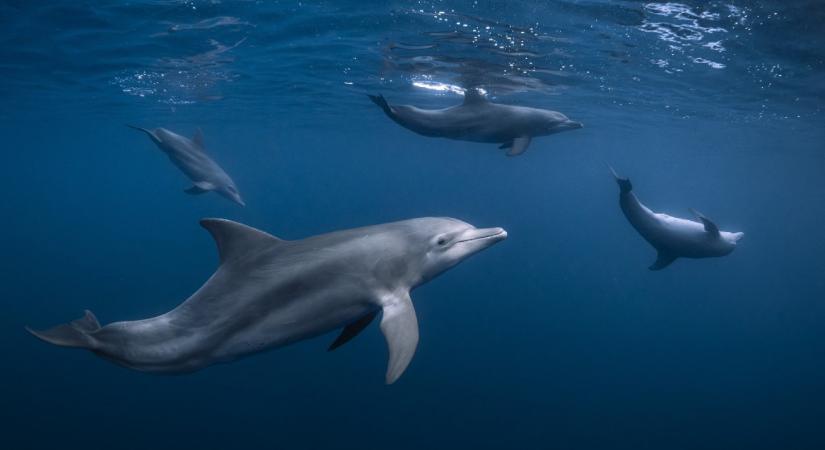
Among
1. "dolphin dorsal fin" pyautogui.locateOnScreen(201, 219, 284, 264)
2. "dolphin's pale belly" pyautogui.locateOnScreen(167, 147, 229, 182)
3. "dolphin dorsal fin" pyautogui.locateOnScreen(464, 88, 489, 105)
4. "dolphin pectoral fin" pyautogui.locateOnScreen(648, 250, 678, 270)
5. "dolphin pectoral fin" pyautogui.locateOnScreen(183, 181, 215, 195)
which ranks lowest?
"dolphin pectoral fin" pyautogui.locateOnScreen(648, 250, 678, 270)

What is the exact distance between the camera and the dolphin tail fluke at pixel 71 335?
13.0ft

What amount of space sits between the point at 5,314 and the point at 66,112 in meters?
19.3

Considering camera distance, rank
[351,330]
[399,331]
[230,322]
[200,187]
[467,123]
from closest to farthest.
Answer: [230,322] → [399,331] → [351,330] → [467,123] → [200,187]

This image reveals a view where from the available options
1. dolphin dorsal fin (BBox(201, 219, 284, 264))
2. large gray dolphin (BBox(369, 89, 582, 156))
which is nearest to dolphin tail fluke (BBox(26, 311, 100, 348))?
dolphin dorsal fin (BBox(201, 219, 284, 264))

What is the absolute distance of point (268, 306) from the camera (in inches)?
175

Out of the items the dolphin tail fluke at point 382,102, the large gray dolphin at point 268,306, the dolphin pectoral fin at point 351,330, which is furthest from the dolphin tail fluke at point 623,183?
the dolphin pectoral fin at point 351,330

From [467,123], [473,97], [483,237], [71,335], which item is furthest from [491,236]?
[473,97]

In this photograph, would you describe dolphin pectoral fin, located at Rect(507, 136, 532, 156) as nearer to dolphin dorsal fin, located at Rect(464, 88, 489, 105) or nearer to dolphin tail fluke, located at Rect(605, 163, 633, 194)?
dolphin dorsal fin, located at Rect(464, 88, 489, 105)

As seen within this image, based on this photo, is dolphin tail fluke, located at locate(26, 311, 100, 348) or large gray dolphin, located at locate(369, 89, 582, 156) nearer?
dolphin tail fluke, located at locate(26, 311, 100, 348)

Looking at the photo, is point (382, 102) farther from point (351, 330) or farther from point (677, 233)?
point (677, 233)

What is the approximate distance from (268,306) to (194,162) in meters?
9.83

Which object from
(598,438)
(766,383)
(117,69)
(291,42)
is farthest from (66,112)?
(766,383)

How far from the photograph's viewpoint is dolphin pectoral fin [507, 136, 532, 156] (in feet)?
29.3

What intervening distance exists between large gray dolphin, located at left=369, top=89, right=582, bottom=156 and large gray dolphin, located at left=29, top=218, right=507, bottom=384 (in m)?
3.68
